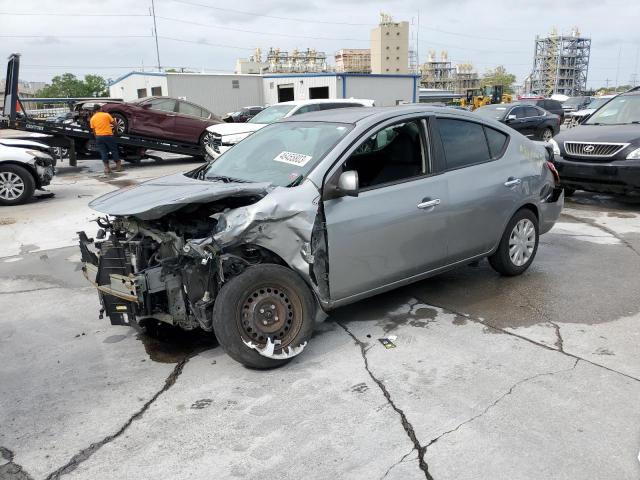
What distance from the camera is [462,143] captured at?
4.71 m

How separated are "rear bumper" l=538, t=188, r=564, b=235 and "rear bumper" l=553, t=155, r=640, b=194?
3093 mm

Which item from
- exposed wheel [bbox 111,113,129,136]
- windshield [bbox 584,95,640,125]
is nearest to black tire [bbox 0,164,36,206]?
exposed wheel [bbox 111,113,129,136]

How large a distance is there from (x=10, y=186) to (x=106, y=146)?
438 cm

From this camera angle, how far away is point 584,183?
853 centimetres

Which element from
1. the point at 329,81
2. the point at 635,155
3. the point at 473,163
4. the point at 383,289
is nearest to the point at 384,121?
the point at 473,163

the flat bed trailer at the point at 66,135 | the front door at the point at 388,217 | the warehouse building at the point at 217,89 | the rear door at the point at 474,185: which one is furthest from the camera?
the warehouse building at the point at 217,89

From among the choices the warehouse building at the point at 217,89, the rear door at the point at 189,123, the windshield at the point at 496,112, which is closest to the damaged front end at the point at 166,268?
the rear door at the point at 189,123

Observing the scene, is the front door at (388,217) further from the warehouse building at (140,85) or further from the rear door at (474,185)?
the warehouse building at (140,85)

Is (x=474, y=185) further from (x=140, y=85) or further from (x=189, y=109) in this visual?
(x=140, y=85)

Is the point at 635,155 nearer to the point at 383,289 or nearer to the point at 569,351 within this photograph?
the point at 569,351

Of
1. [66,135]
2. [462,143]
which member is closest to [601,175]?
[462,143]

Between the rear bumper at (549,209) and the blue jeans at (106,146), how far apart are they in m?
11.7

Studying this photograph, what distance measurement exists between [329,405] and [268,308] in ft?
2.54

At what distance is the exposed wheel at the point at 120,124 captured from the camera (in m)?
14.7
